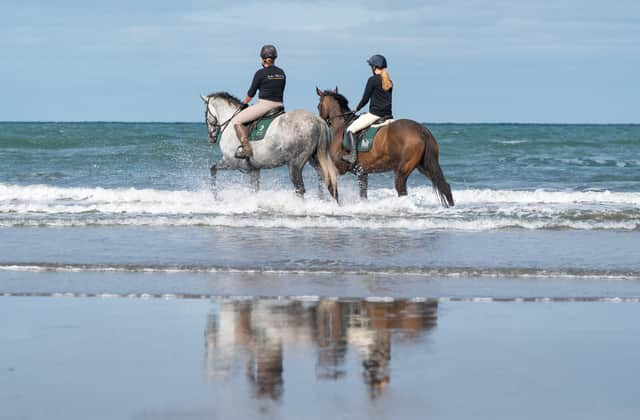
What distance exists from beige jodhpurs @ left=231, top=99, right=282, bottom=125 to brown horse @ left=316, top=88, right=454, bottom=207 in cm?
82

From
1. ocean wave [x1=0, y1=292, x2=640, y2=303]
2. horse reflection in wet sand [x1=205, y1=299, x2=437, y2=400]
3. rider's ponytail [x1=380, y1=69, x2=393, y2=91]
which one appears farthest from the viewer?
rider's ponytail [x1=380, y1=69, x2=393, y2=91]

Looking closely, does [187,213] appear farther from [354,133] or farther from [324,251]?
[324,251]

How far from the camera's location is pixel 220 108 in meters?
16.9

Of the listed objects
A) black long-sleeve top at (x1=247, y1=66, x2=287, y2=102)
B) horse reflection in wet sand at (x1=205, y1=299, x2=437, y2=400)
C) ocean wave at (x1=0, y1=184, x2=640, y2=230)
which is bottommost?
ocean wave at (x1=0, y1=184, x2=640, y2=230)

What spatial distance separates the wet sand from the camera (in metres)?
5.47

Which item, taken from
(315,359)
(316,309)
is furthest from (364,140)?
(315,359)

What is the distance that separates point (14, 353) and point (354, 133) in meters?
9.97

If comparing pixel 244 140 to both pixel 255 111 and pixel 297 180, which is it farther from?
pixel 297 180

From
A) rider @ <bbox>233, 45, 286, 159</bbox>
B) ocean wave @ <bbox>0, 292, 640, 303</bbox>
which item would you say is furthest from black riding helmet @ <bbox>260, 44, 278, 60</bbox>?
ocean wave @ <bbox>0, 292, 640, 303</bbox>

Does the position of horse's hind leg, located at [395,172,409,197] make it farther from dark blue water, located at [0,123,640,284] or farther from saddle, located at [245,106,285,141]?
saddle, located at [245,106,285,141]

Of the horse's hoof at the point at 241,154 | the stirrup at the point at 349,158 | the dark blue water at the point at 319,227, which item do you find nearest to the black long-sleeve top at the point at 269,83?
the horse's hoof at the point at 241,154

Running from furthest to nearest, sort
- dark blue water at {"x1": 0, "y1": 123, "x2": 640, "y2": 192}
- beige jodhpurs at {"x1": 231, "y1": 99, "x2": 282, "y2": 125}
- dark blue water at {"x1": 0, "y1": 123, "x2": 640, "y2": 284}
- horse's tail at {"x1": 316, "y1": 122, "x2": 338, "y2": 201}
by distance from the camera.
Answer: dark blue water at {"x1": 0, "y1": 123, "x2": 640, "y2": 192} → horse's tail at {"x1": 316, "y1": 122, "x2": 338, "y2": 201} → beige jodhpurs at {"x1": 231, "y1": 99, "x2": 282, "y2": 125} → dark blue water at {"x1": 0, "y1": 123, "x2": 640, "y2": 284}

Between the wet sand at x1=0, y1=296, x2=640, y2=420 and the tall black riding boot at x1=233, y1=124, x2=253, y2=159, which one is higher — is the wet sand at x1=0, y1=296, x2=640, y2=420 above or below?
below

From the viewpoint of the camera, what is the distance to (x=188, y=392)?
5688 mm
